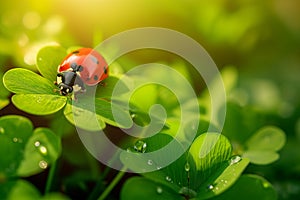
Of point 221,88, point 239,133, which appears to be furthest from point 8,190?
point 221,88

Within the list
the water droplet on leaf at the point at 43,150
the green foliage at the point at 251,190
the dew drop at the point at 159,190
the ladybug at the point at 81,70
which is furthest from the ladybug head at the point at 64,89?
the green foliage at the point at 251,190

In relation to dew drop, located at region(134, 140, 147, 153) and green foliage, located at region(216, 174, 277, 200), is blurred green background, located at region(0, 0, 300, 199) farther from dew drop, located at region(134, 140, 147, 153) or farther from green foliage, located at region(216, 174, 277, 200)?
dew drop, located at region(134, 140, 147, 153)

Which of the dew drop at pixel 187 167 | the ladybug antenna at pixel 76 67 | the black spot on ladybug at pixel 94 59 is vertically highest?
the black spot on ladybug at pixel 94 59

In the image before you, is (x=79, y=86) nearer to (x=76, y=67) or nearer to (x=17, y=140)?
(x=76, y=67)

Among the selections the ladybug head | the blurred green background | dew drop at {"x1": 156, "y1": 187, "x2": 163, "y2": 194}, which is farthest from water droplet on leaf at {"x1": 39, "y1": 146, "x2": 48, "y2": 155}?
the blurred green background

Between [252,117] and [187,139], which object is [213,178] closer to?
[187,139]

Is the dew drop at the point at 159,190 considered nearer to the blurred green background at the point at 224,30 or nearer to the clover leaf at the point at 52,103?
the clover leaf at the point at 52,103

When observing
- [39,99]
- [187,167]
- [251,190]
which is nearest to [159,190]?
[187,167]
